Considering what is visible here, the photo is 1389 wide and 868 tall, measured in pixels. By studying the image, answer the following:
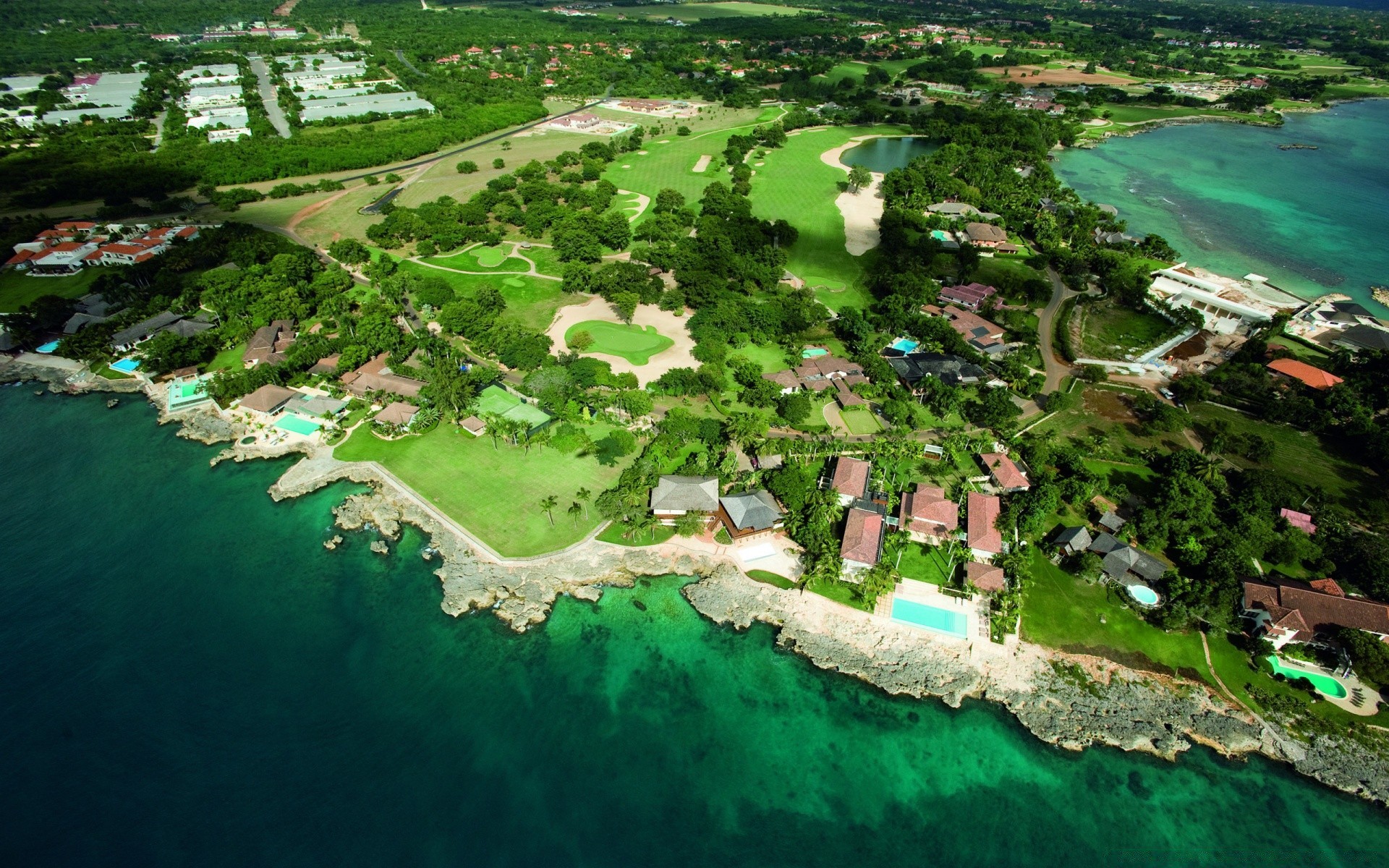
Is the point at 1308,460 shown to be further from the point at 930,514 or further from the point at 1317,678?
the point at 930,514

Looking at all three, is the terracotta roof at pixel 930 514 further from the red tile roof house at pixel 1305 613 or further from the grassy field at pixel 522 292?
the grassy field at pixel 522 292

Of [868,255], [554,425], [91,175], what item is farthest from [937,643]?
[91,175]

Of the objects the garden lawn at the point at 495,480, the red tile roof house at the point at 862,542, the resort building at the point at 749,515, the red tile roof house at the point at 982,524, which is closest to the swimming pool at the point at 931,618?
the red tile roof house at the point at 862,542

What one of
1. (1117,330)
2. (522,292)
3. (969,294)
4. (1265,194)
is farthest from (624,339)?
(1265,194)

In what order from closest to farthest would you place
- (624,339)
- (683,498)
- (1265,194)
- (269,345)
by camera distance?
(683,498) → (269,345) → (624,339) → (1265,194)

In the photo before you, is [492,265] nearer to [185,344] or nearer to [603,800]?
[185,344]

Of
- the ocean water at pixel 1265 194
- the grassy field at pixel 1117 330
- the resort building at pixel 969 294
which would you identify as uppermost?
the ocean water at pixel 1265 194
